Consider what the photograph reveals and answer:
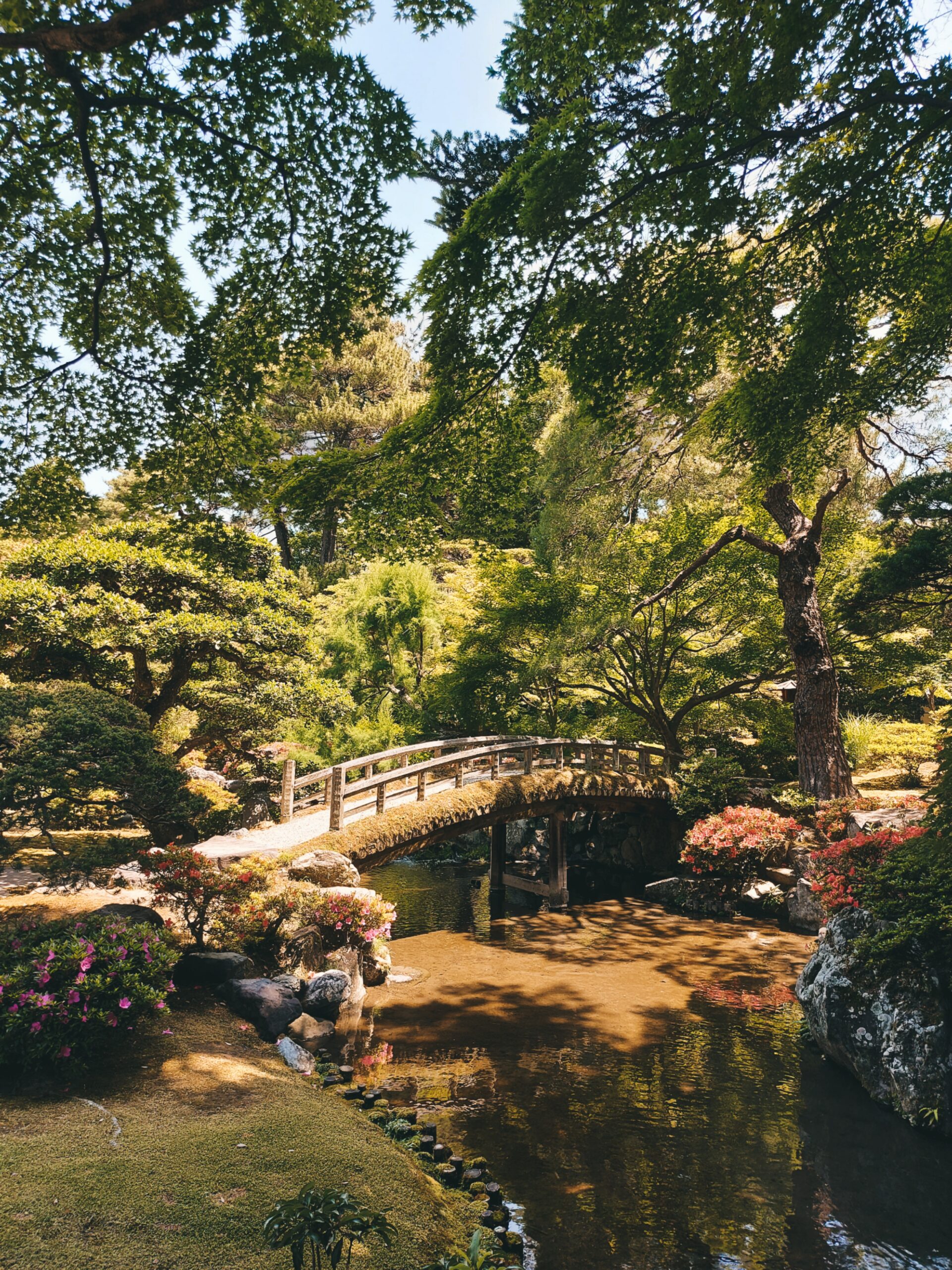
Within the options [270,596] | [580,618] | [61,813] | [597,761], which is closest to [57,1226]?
[61,813]

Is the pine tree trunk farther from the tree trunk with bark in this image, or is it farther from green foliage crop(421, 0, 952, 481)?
→ green foliage crop(421, 0, 952, 481)

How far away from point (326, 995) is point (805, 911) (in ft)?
29.4

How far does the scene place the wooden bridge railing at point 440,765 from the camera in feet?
37.7

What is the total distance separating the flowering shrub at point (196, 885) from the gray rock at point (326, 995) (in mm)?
1317

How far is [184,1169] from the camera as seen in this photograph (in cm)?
447

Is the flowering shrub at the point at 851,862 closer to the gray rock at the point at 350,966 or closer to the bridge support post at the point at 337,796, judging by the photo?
the gray rock at the point at 350,966

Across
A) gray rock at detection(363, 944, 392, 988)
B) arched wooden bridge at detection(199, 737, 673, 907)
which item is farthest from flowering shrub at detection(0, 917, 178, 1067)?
gray rock at detection(363, 944, 392, 988)

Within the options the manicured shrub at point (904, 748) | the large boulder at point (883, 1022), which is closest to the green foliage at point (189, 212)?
the large boulder at point (883, 1022)

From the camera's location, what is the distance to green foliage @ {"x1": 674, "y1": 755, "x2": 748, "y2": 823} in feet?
54.1

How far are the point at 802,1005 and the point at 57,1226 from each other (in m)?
7.88

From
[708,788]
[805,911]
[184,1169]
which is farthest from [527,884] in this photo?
[184,1169]

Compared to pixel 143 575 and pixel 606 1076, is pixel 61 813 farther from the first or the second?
pixel 606 1076

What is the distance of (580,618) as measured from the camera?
604 inches

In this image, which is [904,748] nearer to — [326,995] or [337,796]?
[337,796]
